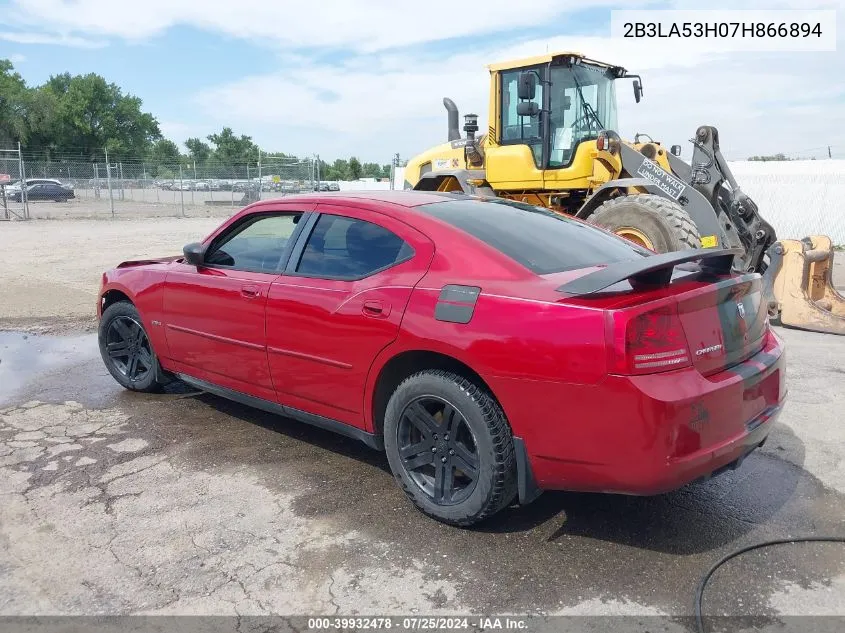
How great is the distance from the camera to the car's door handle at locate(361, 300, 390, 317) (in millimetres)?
3473

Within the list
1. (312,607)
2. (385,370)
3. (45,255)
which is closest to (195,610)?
(312,607)

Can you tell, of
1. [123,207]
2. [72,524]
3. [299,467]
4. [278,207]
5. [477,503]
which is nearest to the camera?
[477,503]

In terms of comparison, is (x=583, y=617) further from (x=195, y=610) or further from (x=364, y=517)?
(x=195, y=610)

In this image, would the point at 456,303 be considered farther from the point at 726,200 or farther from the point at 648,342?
the point at 726,200

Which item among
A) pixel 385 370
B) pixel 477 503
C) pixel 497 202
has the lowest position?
pixel 477 503

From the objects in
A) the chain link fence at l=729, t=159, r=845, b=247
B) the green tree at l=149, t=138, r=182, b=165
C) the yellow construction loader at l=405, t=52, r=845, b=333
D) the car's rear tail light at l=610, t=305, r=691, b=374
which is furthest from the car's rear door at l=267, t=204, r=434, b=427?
the green tree at l=149, t=138, r=182, b=165

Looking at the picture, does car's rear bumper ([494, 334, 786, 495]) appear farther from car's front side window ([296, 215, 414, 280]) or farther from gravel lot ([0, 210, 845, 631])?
car's front side window ([296, 215, 414, 280])

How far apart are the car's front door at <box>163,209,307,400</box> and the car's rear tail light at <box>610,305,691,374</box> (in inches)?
82.7

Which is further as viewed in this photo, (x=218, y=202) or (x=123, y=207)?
(x=218, y=202)

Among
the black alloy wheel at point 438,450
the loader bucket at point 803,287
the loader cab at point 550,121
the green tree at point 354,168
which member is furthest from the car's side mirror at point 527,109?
the green tree at point 354,168

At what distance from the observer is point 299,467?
161 inches

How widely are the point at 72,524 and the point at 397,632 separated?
1.74 meters

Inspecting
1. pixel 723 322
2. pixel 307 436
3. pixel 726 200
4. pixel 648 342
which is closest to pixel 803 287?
pixel 726 200

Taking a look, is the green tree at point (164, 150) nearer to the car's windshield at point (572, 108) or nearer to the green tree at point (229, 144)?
the green tree at point (229, 144)
